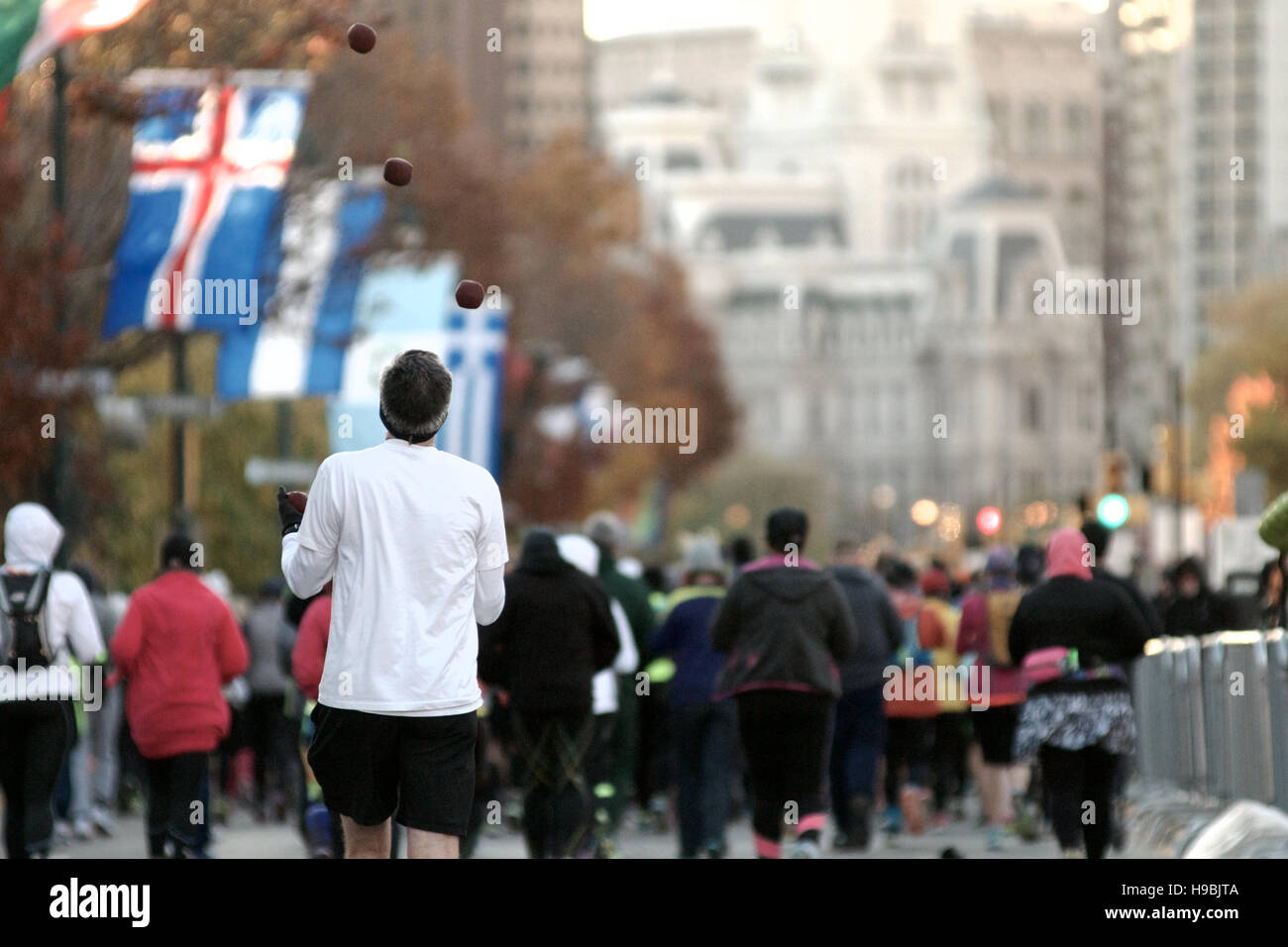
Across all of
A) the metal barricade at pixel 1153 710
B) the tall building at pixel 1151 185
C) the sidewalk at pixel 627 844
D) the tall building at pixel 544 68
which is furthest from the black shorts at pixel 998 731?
the tall building at pixel 1151 185

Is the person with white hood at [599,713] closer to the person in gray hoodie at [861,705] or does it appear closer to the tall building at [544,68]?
Answer: the person in gray hoodie at [861,705]

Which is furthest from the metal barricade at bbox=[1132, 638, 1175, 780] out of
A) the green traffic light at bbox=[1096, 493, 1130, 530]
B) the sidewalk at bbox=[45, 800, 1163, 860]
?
the green traffic light at bbox=[1096, 493, 1130, 530]

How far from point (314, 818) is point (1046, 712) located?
318 centimetres

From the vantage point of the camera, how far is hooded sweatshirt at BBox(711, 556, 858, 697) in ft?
42.3

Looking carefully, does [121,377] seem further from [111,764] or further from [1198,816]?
[1198,816]

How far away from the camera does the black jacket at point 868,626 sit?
17109 mm

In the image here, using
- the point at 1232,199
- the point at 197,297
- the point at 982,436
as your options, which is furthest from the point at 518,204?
the point at 982,436

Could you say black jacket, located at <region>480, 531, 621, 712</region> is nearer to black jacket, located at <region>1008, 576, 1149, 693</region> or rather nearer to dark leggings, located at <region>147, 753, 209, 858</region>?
dark leggings, located at <region>147, 753, 209, 858</region>

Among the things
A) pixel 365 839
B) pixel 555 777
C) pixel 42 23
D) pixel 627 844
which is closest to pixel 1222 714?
pixel 555 777

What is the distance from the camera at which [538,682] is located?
44.2ft

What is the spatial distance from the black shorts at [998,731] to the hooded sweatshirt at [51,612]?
7074mm

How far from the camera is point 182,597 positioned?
41.0 feet

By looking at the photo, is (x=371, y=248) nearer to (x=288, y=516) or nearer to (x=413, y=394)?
(x=288, y=516)

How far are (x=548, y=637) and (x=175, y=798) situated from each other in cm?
188
